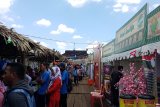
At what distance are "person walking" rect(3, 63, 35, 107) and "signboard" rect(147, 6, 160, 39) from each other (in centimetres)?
596

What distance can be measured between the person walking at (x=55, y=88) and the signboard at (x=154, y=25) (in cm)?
294

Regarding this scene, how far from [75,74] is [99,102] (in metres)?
17.5

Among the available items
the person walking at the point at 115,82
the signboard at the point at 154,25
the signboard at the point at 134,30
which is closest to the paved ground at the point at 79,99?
the person walking at the point at 115,82

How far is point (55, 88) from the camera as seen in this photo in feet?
34.4

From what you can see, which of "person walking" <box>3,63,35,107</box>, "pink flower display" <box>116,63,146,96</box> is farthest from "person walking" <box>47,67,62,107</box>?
"person walking" <box>3,63,35,107</box>

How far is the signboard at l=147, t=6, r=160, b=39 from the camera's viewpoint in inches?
378

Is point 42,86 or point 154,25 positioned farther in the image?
point 42,86

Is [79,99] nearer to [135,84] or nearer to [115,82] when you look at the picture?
[115,82]

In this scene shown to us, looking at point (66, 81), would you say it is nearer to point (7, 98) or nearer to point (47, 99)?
point (47, 99)

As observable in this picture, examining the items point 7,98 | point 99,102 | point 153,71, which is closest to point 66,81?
point 153,71

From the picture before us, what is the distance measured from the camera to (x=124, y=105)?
343 inches

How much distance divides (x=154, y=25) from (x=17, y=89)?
22.4 feet

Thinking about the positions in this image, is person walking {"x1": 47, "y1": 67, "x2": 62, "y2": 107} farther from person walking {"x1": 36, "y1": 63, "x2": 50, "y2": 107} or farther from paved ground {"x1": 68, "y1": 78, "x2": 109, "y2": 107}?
paved ground {"x1": 68, "y1": 78, "x2": 109, "y2": 107}

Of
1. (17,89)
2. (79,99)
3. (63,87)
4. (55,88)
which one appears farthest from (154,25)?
(79,99)
